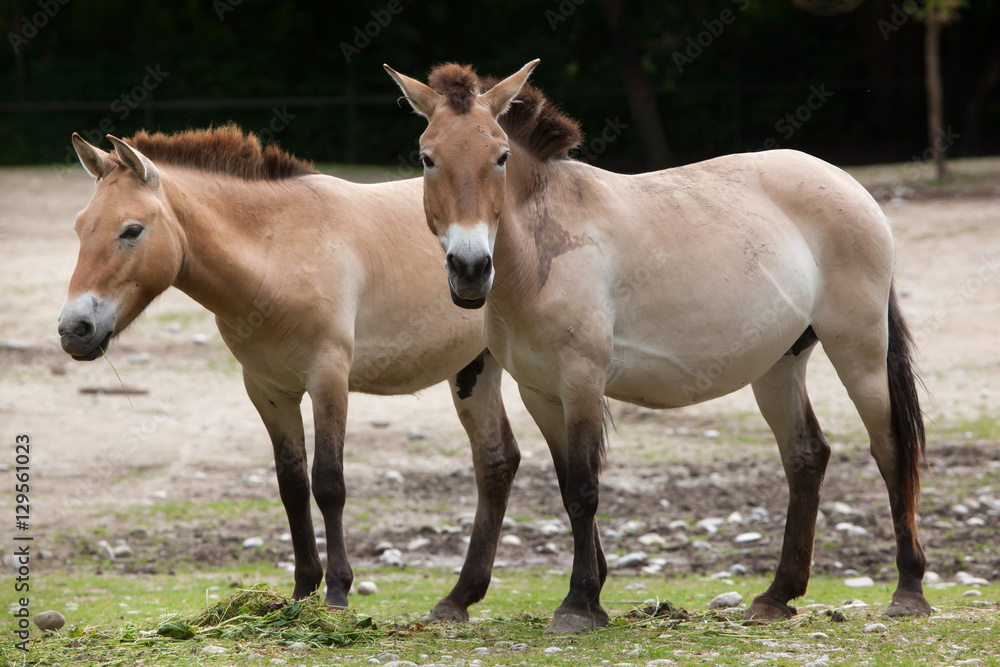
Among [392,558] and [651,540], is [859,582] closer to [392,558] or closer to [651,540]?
[651,540]

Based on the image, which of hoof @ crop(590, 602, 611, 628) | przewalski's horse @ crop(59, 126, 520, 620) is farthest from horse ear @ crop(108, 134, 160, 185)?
hoof @ crop(590, 602, 611, 628)

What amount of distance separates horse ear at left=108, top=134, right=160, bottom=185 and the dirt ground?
299cm

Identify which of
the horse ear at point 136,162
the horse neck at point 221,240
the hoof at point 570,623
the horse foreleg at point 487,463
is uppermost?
the horse ear at point 136,162

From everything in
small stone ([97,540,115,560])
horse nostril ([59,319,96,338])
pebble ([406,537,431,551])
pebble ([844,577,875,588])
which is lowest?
pebble ([844,577,875,588])

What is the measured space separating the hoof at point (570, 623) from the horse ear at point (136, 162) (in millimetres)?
2606

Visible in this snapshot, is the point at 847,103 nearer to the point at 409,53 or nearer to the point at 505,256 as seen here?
the point at 409,53

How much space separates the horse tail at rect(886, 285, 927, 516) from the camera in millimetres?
5137

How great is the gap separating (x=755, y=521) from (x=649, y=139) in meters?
13.9

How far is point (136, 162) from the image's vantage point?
181 inches

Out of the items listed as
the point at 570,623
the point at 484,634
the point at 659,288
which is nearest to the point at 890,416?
the point at 659,288

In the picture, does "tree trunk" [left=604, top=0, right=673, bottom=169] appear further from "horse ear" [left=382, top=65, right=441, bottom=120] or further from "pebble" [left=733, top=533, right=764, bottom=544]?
"horse ear" [left=382, top=65, right=441, bottom=120]

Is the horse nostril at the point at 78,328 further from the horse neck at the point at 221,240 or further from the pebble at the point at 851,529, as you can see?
the pebble at the point at 851,529

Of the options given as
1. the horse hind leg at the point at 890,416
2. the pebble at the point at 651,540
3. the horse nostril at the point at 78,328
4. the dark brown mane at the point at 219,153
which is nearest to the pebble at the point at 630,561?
the pebble at the point at 651,540

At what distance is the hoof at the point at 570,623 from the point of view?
443 centimetres
